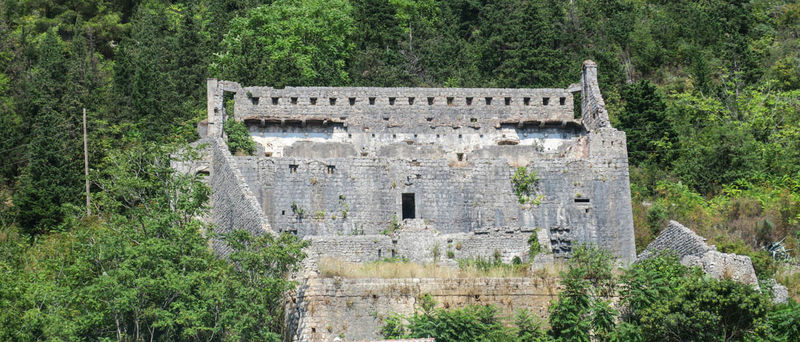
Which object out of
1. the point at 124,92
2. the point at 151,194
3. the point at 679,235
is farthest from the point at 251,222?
the point at 124,92

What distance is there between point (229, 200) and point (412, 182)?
5678 mm

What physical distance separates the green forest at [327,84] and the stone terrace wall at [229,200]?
0.80 metres

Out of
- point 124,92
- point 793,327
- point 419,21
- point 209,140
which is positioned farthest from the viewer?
point 419,21

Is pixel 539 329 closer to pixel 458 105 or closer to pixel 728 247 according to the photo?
pixel 728 247

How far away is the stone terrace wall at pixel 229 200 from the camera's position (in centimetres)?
3350

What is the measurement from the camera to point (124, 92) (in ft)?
174

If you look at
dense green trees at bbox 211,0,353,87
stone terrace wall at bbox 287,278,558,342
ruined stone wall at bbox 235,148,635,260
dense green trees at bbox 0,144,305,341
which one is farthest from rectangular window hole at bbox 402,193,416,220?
dense green trees at bbox 211,0,353,87

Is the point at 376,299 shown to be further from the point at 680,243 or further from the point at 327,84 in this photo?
the point at 327,84

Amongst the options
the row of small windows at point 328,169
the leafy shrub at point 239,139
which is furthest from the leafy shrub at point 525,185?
the leafy shrub at point 239,139

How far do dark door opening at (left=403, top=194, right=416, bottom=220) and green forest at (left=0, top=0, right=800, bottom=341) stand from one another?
5.95m

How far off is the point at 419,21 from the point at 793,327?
110ft

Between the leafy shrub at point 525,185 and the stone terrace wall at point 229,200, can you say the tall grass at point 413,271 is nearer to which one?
the stone terrace wall at point 229,200

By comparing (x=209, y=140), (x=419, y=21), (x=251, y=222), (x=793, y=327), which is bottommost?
(x=793, y=327)

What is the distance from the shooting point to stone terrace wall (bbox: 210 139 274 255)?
110 ft
